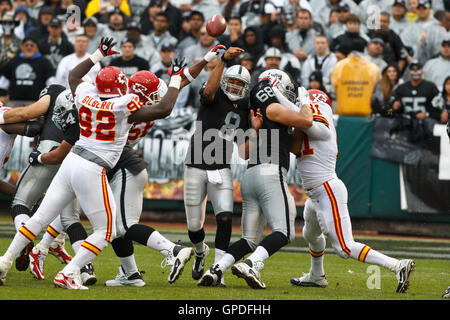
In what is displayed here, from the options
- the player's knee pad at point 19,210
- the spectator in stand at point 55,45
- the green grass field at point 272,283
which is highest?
the spectator in stand at point 55,45

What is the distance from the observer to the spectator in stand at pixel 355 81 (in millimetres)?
12516

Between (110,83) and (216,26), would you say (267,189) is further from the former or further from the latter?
(216,26)

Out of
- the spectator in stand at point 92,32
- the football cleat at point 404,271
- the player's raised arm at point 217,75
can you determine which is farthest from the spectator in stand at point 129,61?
the football cleat at point 404,271

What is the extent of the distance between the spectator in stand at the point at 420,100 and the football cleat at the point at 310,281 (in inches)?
210

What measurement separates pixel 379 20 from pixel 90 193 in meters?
8.06

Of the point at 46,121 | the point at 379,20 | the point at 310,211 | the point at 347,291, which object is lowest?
the point at 347,291

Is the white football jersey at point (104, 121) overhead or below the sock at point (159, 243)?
overhead

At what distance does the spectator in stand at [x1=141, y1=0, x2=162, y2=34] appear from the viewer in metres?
15.2

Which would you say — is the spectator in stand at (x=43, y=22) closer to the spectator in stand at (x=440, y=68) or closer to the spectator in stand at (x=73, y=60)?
the spectator in stand at (x=73, y=60)

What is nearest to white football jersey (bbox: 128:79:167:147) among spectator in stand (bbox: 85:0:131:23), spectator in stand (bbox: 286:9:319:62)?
spectator in stand (bbox: 286:9:319:62)

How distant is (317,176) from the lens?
714cm

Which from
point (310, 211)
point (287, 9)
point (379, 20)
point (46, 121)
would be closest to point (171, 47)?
point (287, 9)
